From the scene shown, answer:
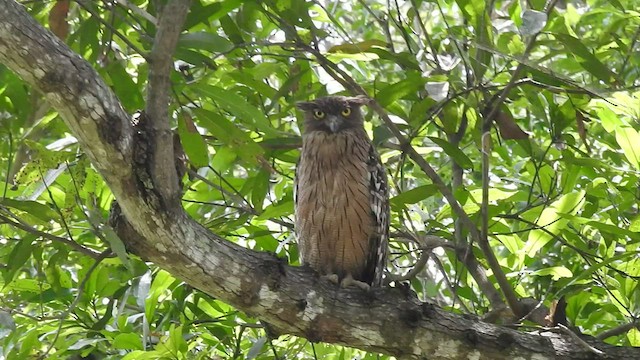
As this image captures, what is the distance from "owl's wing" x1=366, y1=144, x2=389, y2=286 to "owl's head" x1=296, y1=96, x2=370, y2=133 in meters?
0.22

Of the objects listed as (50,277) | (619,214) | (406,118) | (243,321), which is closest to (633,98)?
(619,214)

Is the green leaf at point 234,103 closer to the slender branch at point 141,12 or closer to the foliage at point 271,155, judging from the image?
the foliage at point 271,155

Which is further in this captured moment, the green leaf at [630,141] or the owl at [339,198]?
the owl at [339,198]

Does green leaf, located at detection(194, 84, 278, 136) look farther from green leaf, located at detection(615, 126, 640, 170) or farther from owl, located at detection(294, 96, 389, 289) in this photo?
green leaf, located at detection(615, 126, 640, 170)

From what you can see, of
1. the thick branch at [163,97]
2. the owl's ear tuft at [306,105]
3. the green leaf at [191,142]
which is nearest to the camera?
the thick branch at [163,97]

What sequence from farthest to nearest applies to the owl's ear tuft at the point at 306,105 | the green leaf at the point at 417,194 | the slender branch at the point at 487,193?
the owl's ear tuft at the point at 306,105, the green leaf at the point at 417,194, the slender branch at the point at 487,193

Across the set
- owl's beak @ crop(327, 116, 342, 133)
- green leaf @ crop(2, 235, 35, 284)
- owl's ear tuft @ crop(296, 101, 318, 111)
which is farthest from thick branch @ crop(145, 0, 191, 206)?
owl's beak @ crop(327, 116, 342, 133)

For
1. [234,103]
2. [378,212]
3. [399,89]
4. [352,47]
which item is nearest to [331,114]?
[378,212]

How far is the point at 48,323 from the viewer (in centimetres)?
379

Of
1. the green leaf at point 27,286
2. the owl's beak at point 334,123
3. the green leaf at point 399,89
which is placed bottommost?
the green leaf at point 27,286

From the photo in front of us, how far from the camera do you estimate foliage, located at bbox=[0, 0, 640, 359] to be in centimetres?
320

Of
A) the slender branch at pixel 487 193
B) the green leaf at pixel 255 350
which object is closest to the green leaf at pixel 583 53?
the slender branch at pixel 487 193

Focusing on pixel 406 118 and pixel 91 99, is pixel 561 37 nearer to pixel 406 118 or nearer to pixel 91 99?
pixel 406 118

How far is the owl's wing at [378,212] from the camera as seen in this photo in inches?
161
